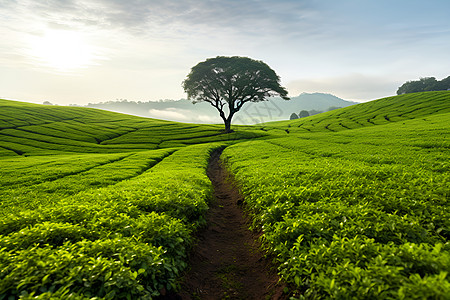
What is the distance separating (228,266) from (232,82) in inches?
2077

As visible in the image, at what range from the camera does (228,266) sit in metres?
7.96

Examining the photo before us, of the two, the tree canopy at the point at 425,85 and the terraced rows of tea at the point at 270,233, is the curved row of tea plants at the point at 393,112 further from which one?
the terraced rows of tea at the point at 270,233

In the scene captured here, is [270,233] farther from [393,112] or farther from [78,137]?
[393,112]

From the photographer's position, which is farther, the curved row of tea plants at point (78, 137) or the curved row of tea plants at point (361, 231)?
the curved row of tea plants at point (78, 137)

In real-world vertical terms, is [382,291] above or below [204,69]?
below

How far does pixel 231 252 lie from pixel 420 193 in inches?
317

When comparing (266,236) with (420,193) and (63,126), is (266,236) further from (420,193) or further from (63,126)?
(63,126)

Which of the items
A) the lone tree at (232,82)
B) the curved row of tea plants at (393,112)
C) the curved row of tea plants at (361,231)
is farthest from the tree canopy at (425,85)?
the curved row of tea plants at (361,231)

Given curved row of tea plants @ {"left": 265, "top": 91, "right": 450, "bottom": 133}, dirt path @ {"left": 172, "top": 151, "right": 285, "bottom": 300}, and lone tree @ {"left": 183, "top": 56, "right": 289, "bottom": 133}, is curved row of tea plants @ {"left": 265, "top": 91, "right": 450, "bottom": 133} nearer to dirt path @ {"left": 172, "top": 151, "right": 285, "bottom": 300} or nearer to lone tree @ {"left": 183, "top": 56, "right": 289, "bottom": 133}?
lone tree @ {"left": 183, "top": 56, "right": 289, "bottom": 133}

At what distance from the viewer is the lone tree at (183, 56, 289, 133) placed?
55062mm

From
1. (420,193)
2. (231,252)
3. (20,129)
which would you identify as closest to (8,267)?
(231,252)

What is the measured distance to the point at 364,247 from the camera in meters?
5.57

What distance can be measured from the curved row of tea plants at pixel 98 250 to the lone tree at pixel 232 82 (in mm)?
49605

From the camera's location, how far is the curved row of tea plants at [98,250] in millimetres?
4578
